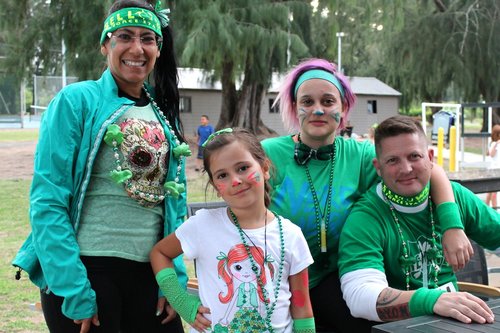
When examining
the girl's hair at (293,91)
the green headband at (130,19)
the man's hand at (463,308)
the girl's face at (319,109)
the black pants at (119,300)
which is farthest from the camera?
the girl's hair at (293,91)

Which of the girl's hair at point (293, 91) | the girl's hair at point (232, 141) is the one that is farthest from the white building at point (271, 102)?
the girl's hair at point (232, 141)

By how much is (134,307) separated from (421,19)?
79.9 ft

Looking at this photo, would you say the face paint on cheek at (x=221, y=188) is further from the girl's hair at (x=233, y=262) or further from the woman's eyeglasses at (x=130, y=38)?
the woman's eyeglasses at (x=130, y=38)

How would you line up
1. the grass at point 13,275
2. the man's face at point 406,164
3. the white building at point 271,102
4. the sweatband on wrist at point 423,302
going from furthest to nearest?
the white building at point 271,102, the grass at point 13,275, the man's face at point 406,164, the sweatband on wrist at point 423,302

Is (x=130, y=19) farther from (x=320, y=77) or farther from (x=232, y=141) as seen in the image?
(x=320, y=77)

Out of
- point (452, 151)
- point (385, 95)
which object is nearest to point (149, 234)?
point (452, 151)

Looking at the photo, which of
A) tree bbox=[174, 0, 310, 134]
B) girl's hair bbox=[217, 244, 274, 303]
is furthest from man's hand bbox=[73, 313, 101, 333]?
tree bbox=[174, 0, 310, 134]

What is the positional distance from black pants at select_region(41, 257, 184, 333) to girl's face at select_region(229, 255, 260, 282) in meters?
0.39

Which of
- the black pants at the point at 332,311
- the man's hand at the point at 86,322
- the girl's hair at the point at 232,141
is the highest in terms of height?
the girl's hair at the point at 232,141

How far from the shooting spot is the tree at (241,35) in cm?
1408

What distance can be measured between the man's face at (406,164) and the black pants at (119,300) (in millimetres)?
1034

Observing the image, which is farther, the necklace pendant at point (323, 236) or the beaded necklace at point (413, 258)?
the necklace pendant at point (323, 236)

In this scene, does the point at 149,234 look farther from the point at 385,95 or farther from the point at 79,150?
the point at 385,95

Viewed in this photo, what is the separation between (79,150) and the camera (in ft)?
6.91
